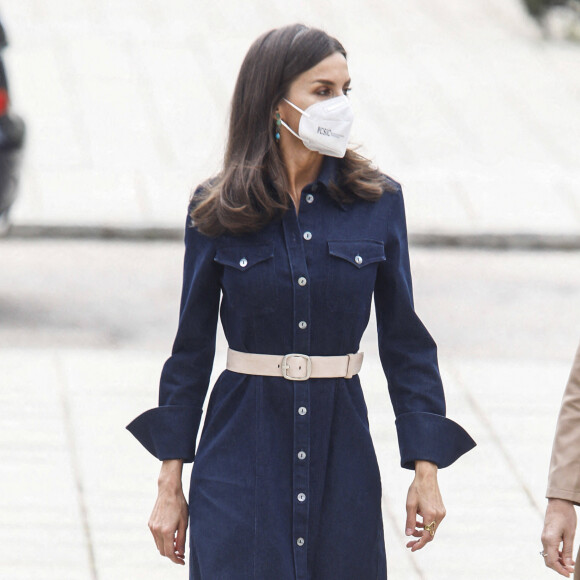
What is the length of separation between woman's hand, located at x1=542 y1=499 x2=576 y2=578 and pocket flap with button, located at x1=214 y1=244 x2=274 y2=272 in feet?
2.99

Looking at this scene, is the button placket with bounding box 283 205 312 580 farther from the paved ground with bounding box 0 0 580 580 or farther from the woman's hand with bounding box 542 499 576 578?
the paved ground with bounding box 0 0 580 580

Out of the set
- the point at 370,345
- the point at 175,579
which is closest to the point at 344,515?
the point at 175,579

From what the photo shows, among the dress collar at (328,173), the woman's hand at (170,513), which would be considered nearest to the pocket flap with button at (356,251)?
the dress collar at (328,173)

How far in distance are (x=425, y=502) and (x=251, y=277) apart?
27.1 inches

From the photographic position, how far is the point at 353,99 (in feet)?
47.8

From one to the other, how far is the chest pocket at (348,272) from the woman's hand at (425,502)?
1.42ft

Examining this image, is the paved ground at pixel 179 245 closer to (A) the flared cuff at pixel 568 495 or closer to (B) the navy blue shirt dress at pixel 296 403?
(B) the navy blue shirt dress at pixel 296 403

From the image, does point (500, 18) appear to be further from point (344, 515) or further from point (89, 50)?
point (344, 515)

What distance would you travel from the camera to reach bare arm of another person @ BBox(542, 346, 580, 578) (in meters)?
3.33

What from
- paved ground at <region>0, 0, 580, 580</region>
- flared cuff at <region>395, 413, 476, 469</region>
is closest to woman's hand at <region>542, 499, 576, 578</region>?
flared cuff at <region>395, 413, 476, 469</region>

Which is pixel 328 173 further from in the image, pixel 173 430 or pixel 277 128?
pixel 173 430

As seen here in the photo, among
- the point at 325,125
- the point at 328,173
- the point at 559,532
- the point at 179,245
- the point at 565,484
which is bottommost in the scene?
the point at 179,245

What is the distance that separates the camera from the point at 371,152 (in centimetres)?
1267

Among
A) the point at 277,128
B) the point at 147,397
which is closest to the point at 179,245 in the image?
the point at 147,397
